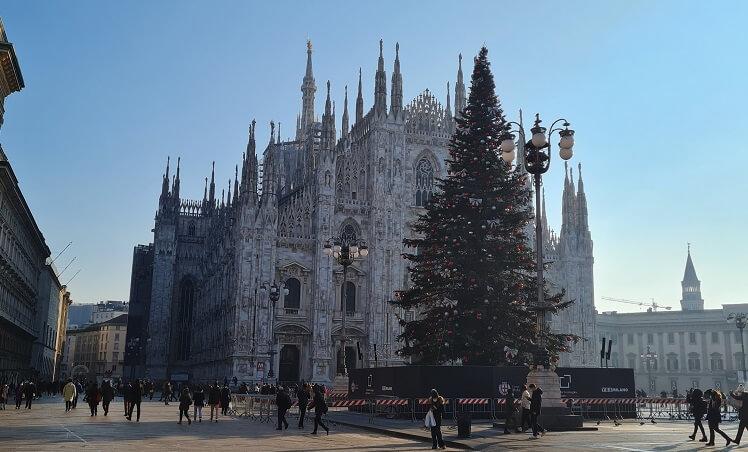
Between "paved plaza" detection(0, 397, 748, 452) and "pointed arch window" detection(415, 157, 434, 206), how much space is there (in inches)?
1468

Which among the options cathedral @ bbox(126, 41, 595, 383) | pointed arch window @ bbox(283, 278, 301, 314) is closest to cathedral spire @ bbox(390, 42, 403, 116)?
cathedral @ bbox(126, 41, 595, 383)

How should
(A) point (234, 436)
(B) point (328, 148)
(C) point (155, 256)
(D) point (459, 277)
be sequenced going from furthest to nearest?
1. (C) point (155, 256)
2. (B) point (328, 148)
3. (D) point (459, 277)
4. (A) point (234, 436)

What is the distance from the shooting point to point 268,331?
53.3 meters

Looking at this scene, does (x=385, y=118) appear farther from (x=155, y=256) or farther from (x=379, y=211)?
(x=155, y=256)

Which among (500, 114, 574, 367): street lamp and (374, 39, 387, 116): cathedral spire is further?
(374, 39, 387, 116): cathedral spire

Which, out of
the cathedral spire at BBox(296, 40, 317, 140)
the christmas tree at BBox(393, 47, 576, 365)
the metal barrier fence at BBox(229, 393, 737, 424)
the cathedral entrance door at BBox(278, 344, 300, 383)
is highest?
the cathedral spire at BBox(296, 40, 317, 140)

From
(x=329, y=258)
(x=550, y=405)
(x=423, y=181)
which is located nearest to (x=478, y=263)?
(x=550, y=405)

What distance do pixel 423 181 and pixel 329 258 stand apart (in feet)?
39.4

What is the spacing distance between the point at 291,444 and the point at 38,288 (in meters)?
54.7

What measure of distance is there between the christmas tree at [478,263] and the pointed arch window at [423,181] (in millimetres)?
26566

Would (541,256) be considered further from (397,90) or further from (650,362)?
(650,362)

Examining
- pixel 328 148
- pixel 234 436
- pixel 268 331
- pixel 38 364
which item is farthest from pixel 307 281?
pixel 234 436

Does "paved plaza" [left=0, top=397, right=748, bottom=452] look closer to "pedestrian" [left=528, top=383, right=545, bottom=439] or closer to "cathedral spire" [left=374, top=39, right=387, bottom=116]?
"pedestrian" [left=528, top=383, right=545, bottom=439]

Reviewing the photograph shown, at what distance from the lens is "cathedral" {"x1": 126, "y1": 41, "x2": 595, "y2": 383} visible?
177 ft
